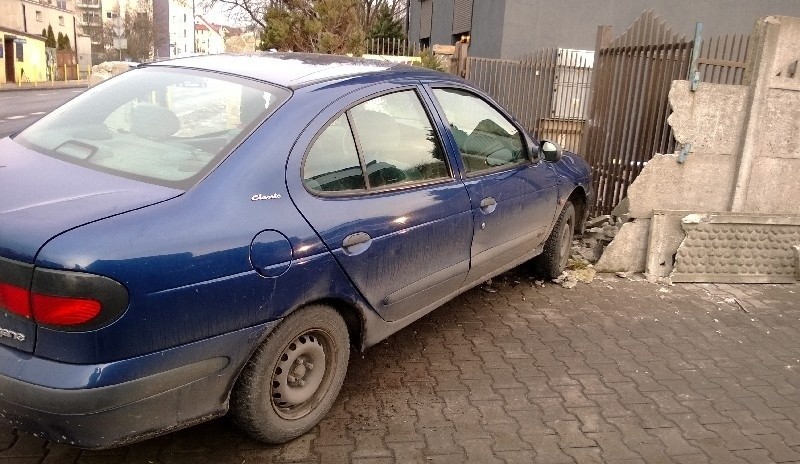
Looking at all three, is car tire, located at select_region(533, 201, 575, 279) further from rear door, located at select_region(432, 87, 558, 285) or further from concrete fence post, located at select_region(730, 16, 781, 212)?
concrete fence post, located at select_region(730, 16, 781, 212)

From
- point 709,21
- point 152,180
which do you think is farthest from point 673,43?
point 709,21

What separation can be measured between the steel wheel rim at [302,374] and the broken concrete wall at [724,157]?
3452mm

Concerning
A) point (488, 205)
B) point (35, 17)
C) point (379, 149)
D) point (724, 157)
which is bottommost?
point (488, 205)

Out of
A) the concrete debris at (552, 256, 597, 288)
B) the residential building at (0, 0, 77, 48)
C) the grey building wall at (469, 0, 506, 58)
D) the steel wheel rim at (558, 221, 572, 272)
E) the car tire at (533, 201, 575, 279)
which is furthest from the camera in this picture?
the residential building at (0, 0, 77, 48)

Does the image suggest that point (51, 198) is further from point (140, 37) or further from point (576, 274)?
point (140, 37)

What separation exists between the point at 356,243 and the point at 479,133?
1598mm

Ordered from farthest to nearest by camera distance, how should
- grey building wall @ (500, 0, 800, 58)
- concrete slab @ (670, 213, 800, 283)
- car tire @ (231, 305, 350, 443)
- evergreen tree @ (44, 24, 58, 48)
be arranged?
evergreen tree @ (44, 24, 58, 48) → grey building wall @ (500, 0, 800, 58) → concrete slab @ (670, 213, 800, 283) → car tire @ (231, 305, 350, 443)

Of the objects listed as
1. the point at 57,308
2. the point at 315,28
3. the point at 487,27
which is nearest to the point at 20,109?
the point at 315,28

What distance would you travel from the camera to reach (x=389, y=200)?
314 centimetres

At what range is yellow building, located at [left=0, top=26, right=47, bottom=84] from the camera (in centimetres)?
3622

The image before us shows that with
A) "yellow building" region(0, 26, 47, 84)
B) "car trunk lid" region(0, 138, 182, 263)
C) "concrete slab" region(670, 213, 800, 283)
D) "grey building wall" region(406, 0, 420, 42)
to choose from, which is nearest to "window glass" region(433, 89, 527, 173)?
"car trunk lid" region(0, 138, 182, 263)

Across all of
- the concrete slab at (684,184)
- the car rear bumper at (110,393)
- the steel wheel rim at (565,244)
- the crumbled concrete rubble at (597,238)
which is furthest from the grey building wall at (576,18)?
the car rear bumper at (110,393)

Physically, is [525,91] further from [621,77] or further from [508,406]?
[508,406]

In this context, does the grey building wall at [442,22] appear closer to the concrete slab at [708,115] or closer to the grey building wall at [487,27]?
the grey building wall at [487,27]
